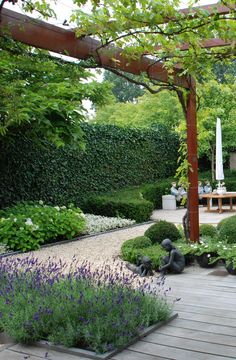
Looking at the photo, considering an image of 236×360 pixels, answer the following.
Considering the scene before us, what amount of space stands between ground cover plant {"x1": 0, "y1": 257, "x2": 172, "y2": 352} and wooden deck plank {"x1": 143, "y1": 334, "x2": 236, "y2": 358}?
0.13 meters

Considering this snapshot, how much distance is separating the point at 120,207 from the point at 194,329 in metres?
7.68

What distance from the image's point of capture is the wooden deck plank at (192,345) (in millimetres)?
2898

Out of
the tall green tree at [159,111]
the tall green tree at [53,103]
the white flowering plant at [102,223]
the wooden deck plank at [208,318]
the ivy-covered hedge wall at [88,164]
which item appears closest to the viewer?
the wooden deck plank at [208,318]

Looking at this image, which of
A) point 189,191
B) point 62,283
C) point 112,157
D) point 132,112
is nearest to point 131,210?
point 112,157

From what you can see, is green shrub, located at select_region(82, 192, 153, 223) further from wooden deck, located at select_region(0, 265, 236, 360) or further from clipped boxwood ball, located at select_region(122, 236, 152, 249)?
wooden deck, located at select_region(0, 265, 236, 360)

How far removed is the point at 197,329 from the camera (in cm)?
334

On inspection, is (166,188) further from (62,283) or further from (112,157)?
(62,283)

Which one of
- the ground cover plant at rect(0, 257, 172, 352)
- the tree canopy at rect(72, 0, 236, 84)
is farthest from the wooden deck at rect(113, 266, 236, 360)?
the tree canopy at rect(72, 0, 236, 84)

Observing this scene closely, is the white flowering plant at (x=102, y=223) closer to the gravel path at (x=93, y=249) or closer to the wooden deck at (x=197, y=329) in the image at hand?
the gravel path at (x=93, y=249)

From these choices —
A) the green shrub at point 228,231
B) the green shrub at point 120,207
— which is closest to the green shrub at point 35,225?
the green shrub at point 120,207

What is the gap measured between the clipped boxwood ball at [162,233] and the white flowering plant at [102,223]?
2925mm

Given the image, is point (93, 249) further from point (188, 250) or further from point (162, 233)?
point (188, 250)

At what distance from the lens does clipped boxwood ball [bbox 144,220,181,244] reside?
668 cm

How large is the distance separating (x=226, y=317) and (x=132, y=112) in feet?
75.3
